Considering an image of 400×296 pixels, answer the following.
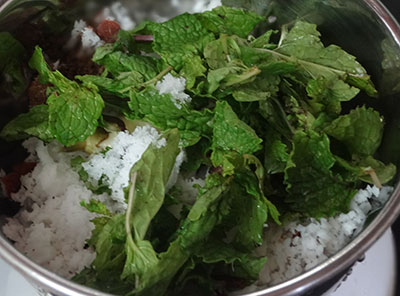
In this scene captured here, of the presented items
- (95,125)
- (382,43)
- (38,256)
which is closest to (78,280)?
(38,256)

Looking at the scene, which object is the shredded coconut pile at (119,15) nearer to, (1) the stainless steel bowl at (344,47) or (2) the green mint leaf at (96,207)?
(1) the stainless steel bowl at (344,47)

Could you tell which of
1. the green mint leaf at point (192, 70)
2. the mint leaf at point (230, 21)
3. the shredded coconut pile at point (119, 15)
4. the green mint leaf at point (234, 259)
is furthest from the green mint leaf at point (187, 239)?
the shredded coconut pile at point (119, 15)

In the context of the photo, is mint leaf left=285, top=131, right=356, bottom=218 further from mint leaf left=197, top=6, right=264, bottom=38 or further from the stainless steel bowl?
mint leaf left=197, top=6, right=264, bottom=38

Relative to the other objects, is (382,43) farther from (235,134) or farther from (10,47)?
(10,47)

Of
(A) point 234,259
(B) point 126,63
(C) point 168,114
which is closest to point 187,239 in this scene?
(A) point 234,259

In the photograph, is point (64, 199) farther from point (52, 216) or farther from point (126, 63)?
point (126, 63)

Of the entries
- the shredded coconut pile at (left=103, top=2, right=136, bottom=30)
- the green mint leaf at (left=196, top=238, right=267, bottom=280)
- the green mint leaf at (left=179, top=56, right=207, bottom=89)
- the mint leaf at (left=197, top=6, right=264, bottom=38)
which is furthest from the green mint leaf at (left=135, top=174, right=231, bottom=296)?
the shredded coconut pile at (left=103, top=2, right=136, bottom=30)
